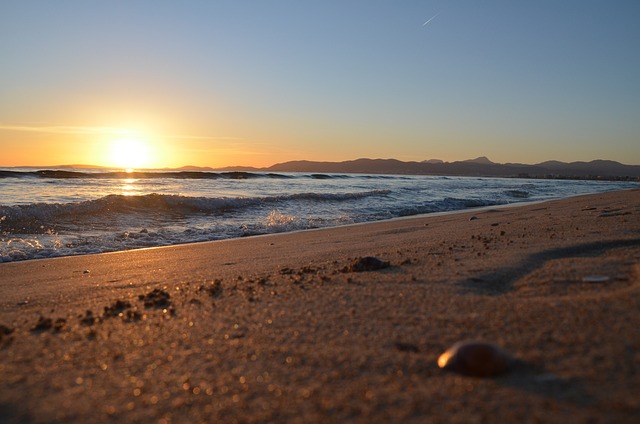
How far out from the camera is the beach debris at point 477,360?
1.71 m

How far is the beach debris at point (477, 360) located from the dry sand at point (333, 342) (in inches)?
1.4

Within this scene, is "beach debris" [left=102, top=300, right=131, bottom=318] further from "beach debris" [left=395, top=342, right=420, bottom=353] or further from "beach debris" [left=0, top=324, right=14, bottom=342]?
"beach debris" [left=395, top=342, right=420, bottom=353]

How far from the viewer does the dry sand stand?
61.4 inches

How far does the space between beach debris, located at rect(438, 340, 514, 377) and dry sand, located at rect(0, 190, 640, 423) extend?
35mm

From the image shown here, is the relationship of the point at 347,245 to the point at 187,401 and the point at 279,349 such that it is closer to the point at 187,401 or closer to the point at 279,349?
the point at 279,349

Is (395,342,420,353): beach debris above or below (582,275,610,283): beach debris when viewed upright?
below

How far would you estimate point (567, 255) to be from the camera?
402 cm

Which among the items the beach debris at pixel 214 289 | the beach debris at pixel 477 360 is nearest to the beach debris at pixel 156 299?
the beach debris at pixel 214 289

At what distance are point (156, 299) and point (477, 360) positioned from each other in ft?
7.03

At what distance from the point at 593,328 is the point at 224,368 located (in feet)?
5.14

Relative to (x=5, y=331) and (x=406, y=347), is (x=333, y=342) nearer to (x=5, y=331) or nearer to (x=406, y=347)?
(x=406, y=347)

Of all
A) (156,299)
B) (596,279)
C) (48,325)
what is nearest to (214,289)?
(156,299)

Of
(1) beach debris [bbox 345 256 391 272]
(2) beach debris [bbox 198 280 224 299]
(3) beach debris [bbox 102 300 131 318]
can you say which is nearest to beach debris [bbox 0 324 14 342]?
(3) beach debris [bbox 102 300 131 318]

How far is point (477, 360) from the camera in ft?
5.65
